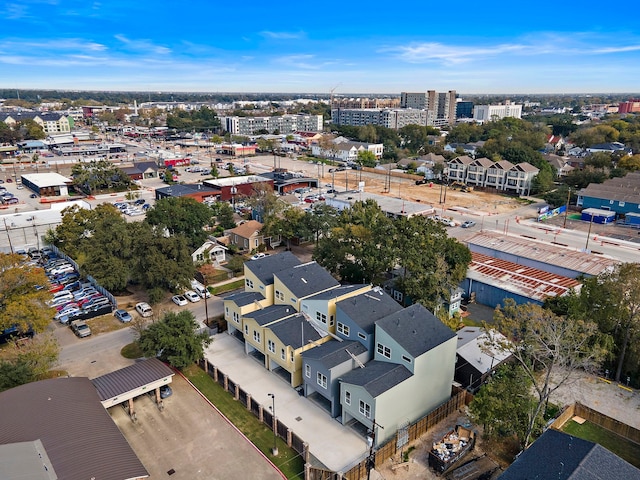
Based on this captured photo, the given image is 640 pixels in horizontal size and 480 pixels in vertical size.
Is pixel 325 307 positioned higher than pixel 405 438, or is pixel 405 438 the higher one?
pixel 325 307

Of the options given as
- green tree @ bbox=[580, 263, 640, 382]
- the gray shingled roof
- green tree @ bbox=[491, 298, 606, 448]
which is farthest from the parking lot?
green tree @ bbox=[580, 263, 640, 382]

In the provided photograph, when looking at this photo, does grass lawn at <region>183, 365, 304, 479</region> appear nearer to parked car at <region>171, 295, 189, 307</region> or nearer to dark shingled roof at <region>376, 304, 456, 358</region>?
dark shingled roof at <region>376, 304, 456, 358</region>

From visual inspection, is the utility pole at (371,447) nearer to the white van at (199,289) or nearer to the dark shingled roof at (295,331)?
the dark shingled roof at (295,331)

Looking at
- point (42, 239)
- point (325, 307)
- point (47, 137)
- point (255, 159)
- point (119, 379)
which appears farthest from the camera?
point (47, 137)

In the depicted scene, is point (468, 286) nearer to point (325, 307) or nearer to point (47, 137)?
point (325, 307)

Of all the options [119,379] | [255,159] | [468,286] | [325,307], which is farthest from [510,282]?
[255,159]

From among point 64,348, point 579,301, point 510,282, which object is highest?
point 579,301
